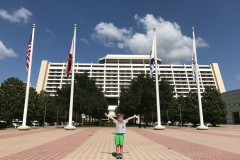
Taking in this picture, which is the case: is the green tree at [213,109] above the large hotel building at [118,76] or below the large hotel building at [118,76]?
below

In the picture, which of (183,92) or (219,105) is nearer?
(219,105)

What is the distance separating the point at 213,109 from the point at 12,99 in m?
38.5

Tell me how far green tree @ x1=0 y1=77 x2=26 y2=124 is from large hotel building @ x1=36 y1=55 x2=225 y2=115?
80017mm

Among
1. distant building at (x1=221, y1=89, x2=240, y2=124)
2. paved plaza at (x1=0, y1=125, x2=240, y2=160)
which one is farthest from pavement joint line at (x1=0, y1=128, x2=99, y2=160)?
distant building at (x1=221, y1=89, x2=240, y2=124)

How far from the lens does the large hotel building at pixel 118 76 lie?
12156cm

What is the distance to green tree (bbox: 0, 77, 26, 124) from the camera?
35844 millimetres

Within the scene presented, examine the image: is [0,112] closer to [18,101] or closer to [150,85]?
[18,101]

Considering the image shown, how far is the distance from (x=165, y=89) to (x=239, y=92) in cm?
3903

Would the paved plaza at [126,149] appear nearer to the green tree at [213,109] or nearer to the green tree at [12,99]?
the green tree at [12,99]

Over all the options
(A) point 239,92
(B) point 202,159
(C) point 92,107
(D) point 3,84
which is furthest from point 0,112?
(A) point 239,92

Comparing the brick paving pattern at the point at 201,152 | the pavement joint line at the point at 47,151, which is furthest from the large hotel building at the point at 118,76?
the brick paving pattern at the point at 201,152

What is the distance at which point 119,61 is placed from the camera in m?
138

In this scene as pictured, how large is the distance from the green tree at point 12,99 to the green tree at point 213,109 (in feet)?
118

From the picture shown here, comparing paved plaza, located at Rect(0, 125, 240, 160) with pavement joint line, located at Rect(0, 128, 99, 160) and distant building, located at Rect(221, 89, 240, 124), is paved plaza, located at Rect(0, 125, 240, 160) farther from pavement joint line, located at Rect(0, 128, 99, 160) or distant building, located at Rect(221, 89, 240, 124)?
distant building, located at Rect(221, 89, 240, 124)
